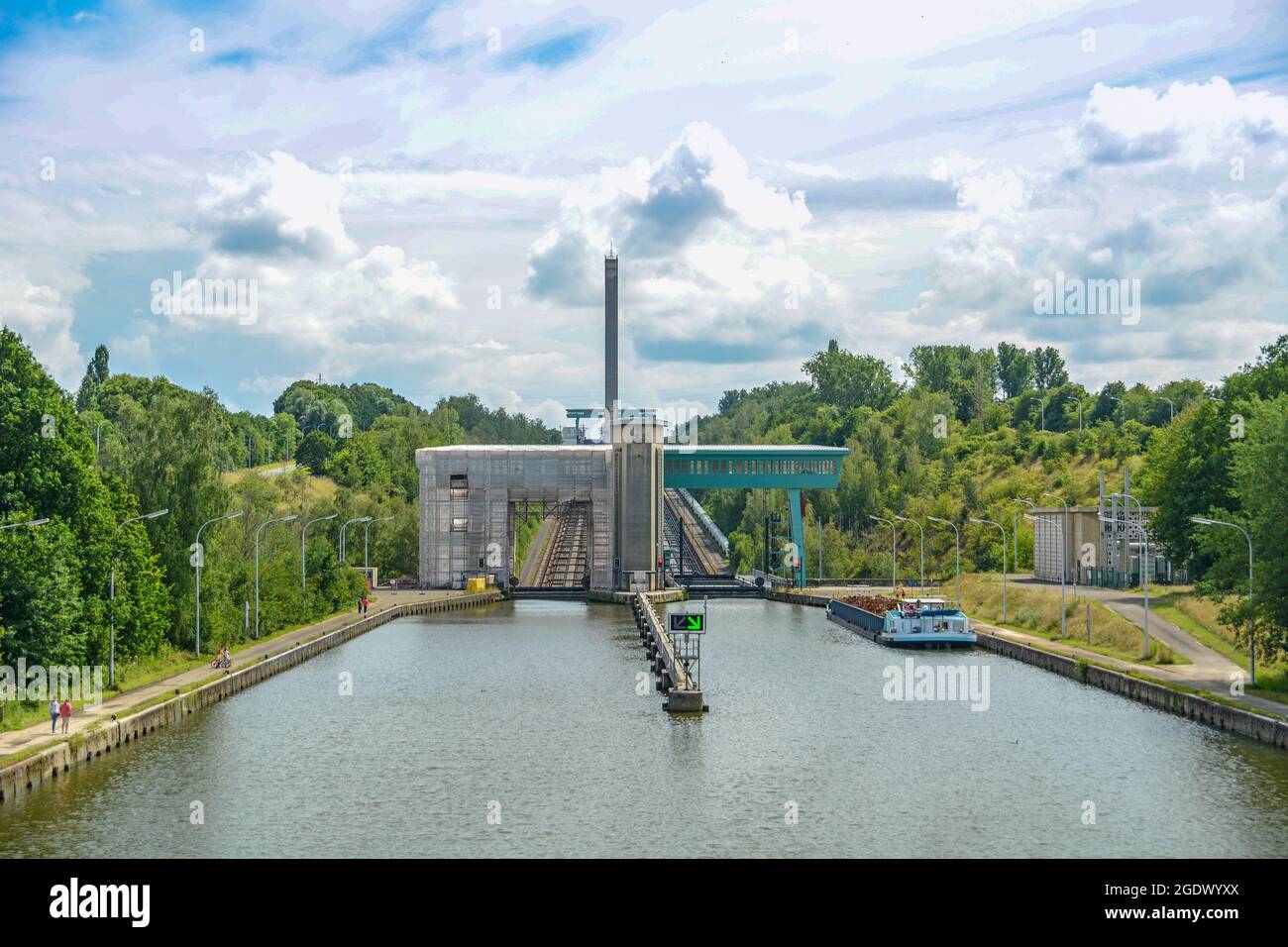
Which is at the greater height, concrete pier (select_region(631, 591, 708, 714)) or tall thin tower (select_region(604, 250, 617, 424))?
tall thin tower (select_region(604, 250, 617, 424))

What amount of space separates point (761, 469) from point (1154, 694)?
78686 millimetres

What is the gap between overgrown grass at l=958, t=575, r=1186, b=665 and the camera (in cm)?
6806

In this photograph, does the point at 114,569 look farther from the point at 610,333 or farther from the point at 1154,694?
the point at 610,333

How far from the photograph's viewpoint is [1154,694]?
5509 cm

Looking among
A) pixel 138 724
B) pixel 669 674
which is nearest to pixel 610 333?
pixel 669 674

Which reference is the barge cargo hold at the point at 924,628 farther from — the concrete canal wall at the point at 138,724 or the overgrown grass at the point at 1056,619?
the concrete canal wall at the point at 138,724

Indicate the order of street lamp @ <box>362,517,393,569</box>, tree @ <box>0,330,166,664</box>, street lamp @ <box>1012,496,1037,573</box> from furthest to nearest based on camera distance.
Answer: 1. street lamp @ <box>362,517,393,569</box>
2. street lamp @ <box>1012,496,1037,573</box>
3. tree @ <box>0,330,166,664</box>

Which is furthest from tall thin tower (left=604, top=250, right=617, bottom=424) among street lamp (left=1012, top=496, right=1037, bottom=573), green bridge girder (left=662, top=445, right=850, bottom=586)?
street lamp (left=1012, top=496, right=1037, bottom=573)

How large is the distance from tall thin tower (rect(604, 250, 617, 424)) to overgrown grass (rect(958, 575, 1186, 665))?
6071 cm

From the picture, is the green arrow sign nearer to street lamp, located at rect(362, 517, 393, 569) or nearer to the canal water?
the canal water

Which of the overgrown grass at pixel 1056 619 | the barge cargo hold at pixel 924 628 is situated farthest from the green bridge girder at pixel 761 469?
the barge cargo hold at pixel 924 628

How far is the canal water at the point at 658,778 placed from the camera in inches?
1374
